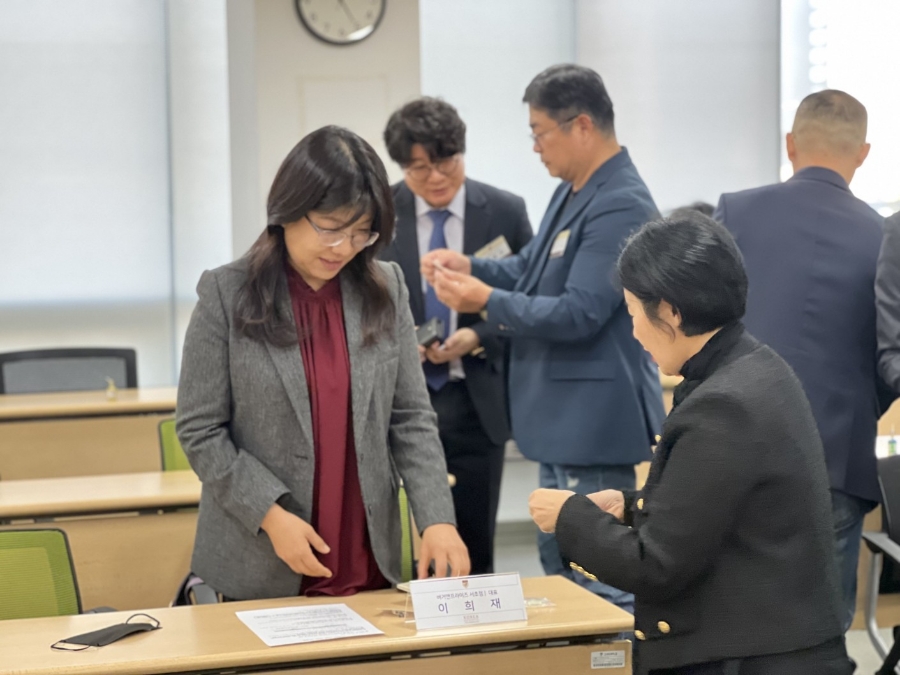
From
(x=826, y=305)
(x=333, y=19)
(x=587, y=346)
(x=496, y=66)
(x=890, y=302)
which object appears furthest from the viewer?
(x=496, y=66)

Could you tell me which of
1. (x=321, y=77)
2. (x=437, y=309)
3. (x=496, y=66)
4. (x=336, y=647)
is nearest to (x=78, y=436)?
(x=437, y=309)

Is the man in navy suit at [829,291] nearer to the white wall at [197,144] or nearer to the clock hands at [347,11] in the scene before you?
the clock hands at [347,11]

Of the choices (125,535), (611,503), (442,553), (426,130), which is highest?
(426,130)

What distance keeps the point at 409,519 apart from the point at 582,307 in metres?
0.69

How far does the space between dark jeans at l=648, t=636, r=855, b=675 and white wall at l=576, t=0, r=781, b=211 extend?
4765 millimetres

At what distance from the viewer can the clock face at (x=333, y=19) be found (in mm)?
5324

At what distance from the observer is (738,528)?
147 centimetres

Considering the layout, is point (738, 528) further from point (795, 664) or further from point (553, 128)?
point (553, 128)

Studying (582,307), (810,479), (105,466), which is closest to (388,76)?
(105,466)

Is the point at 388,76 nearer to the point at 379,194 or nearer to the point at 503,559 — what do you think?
the point at 503,559

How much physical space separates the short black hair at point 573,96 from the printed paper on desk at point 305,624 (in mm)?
Result: 1486

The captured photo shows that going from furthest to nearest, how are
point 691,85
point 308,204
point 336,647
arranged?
1. point 691,85
2. point 308,204
3. point 336,647

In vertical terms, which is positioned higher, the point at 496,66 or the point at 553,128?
the point at 496,66

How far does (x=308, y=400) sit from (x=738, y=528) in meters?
Answer: 0.88
